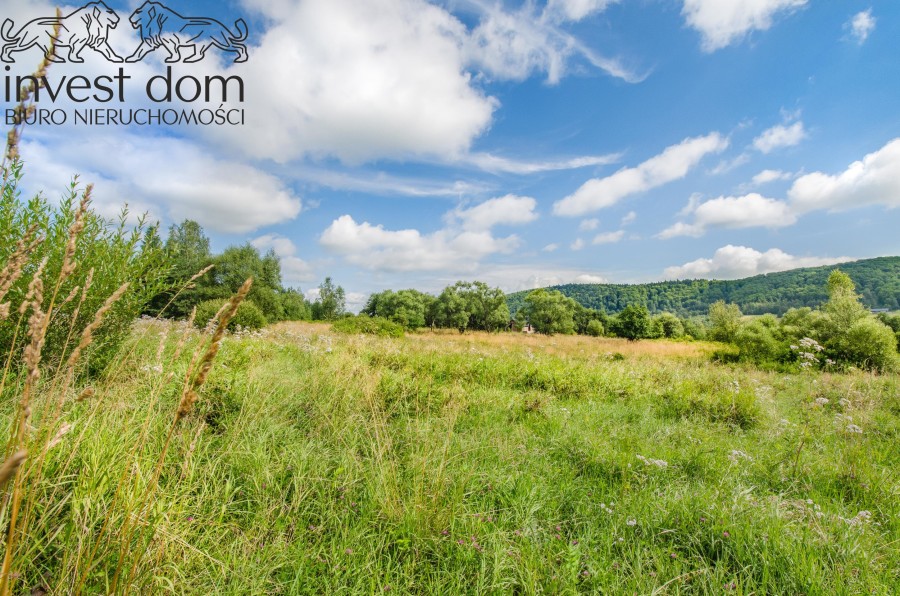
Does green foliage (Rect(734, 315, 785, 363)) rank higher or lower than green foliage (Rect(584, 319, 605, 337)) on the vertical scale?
higher

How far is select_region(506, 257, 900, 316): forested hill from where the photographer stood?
87.6 meters

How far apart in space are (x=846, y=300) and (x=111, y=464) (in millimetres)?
24998

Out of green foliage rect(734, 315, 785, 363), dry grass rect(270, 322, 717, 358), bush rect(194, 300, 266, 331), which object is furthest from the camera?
bush rect(194, 300, 266, 331)

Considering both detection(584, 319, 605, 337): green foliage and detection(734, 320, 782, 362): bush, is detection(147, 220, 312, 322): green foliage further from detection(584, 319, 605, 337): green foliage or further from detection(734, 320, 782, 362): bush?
detection(584, 319, 605, 337): green foliage

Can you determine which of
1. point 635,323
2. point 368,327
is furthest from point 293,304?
point 635,323

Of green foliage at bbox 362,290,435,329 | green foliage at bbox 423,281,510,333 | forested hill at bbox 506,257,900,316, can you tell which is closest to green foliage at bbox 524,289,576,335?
green foliage at bbox 423,281,510,333

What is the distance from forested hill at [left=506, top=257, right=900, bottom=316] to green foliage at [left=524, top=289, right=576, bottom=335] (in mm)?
14913

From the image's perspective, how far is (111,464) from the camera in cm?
274

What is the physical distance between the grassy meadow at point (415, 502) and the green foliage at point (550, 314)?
1730 inches

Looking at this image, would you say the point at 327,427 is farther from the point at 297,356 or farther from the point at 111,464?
the point at 297,356

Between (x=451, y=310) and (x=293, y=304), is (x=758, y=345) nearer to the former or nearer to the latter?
(x=451, y=310)

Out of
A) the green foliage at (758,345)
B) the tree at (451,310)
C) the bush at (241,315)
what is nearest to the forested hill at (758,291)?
the tree at (451,310)

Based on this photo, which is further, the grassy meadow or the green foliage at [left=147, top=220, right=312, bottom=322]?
the green foliage at [left=147, top=220, right=312, bottom=322]

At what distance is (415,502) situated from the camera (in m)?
3.18
